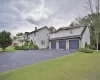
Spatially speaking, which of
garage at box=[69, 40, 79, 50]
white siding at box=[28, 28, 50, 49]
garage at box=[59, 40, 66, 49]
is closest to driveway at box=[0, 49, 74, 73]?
garage at box=[69, 40, 79, 50]

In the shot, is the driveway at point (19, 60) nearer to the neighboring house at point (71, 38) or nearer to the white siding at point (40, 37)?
the neighboring house at point (71, 38)

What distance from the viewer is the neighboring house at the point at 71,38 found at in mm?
29578

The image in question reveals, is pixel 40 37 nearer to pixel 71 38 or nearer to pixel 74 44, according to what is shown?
pixel 71 38

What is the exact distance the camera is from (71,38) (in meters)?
31.0

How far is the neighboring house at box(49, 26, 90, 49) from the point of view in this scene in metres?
29.6

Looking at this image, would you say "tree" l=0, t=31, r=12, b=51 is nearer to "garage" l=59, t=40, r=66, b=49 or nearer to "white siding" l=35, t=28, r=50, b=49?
"white siding" l=35, t=28, r=50, b=49

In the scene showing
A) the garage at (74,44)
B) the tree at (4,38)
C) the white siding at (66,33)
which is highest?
the white siding at (66,33)

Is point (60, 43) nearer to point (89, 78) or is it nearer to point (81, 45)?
point (81, 45)

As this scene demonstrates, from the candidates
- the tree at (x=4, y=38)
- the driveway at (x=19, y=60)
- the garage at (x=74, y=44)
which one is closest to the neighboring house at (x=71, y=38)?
the garage at (x=74, y=44)

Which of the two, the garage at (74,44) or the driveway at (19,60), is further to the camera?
the garage at (74,44)

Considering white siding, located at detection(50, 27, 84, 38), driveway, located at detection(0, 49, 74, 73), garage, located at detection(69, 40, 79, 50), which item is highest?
white siding, located at detection(50, 27, 84, 38)

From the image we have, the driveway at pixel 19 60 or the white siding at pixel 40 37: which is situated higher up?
the white siding at pixel 40 37

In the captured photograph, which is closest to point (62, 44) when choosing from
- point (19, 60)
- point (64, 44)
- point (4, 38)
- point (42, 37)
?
point (64, 44)

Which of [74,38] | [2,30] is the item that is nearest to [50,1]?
[74,38]
